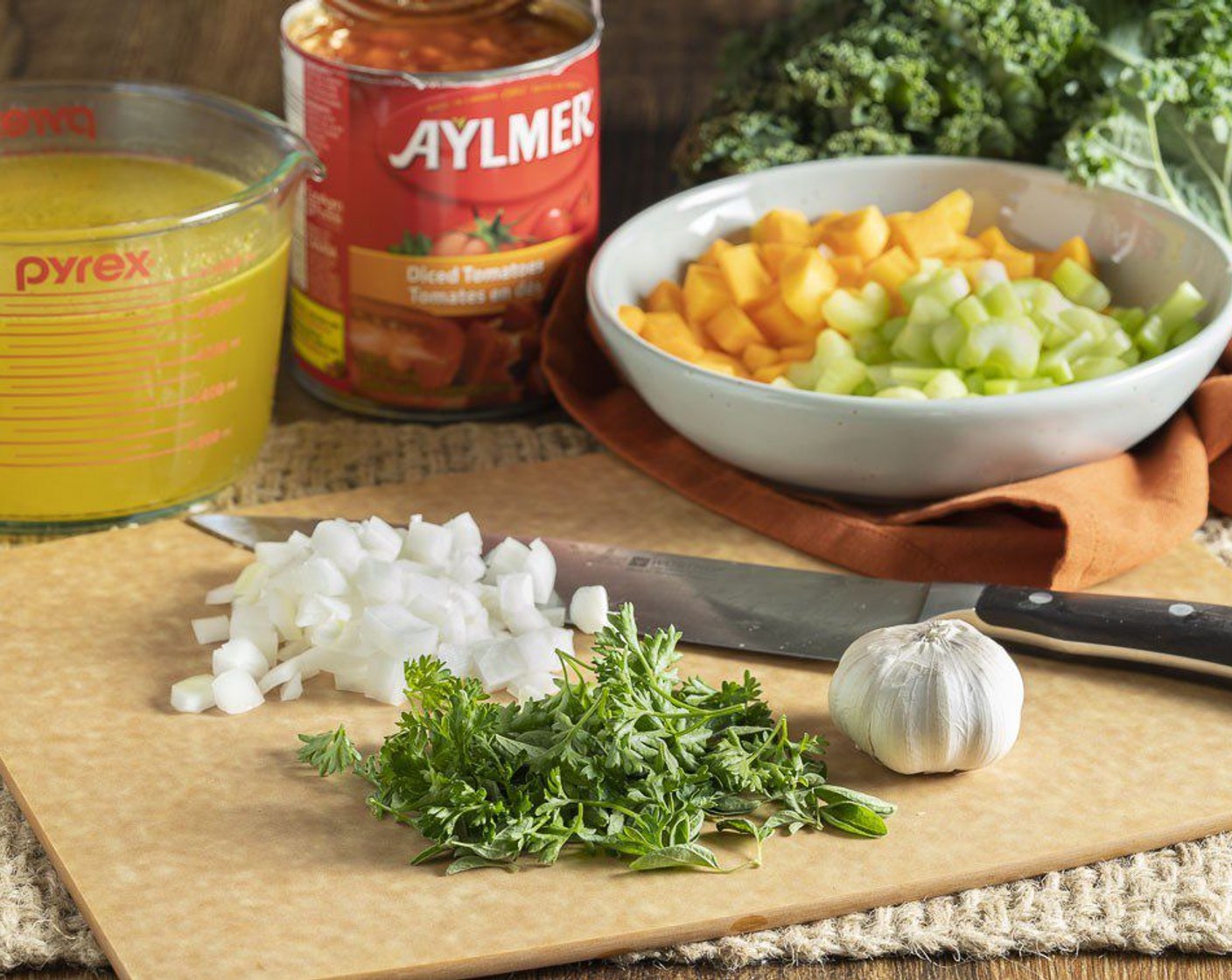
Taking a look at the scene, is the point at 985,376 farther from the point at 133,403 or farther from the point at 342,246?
the point at 133,403

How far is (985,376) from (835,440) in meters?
0.20

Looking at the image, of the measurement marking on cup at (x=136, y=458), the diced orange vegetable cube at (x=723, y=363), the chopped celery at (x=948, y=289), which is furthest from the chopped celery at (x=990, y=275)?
the measurement marking on cup at (x=136, y=458)

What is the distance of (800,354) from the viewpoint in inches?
75.5

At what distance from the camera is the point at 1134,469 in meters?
1.84

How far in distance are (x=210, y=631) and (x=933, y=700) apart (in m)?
0.67

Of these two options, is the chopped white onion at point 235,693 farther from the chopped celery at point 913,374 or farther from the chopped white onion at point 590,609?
the chopped celery at point 913,374

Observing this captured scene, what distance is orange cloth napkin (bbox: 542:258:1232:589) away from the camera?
171cm

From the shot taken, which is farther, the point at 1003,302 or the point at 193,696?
the point at 1003,302

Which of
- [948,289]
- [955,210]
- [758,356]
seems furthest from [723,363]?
[955,210]

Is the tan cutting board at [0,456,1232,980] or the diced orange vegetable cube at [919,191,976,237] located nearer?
the tan cutting board at [0,456,1232,980]

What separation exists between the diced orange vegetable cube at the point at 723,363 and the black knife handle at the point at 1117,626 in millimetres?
433

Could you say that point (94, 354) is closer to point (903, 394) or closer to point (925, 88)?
point (903, 394)

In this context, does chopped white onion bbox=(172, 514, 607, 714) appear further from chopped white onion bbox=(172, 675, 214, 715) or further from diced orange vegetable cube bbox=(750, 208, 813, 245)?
diced orange vegetable cube bbox=(750, 208, 813, 245)

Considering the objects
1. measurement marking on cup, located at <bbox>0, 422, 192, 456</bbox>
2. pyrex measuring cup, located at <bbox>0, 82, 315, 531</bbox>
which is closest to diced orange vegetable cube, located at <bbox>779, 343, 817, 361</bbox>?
pyrex measuring cup, located at <bbox>0, 82, 315, 531</bbox>
